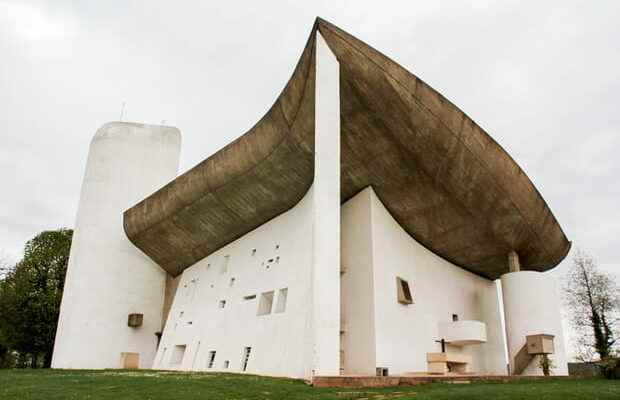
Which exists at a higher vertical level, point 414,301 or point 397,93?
point 397,93

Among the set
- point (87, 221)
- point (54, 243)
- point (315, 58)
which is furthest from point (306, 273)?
point (54, 243)

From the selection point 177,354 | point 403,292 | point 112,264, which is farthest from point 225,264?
point 403,292

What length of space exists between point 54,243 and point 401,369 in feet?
81.7

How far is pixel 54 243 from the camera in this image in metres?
31.3

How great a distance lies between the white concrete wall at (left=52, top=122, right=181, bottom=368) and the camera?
2333cm

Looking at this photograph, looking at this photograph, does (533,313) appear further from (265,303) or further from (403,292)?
(265,303)

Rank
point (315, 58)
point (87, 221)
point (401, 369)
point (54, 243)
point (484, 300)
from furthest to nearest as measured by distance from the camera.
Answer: point (54, 243) → point (87, 221) → point (484, 300) → point (401, 369) → point (315, 58)

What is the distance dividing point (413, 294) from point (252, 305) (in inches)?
221

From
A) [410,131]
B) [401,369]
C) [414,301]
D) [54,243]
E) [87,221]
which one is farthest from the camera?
[54,243]

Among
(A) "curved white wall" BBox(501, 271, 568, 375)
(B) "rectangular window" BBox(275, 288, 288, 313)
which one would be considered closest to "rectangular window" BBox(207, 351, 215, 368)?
(B) "rectangular window" BBox(275, 288, 288, 313)

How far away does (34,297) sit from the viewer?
28391 millimetres

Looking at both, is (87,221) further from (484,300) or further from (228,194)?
(484,300)

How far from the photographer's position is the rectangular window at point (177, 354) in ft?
69.3

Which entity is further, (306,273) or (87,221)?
(87,221)
